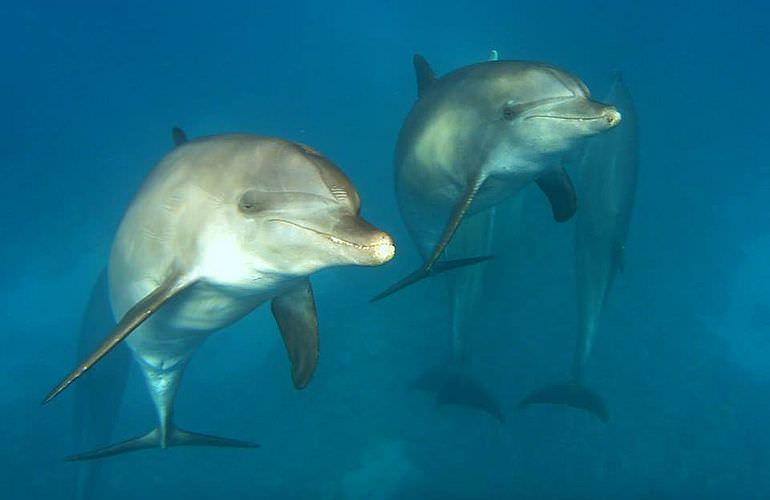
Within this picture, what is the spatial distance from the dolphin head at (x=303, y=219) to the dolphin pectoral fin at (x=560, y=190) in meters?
3.67

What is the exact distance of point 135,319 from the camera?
11.8 feet

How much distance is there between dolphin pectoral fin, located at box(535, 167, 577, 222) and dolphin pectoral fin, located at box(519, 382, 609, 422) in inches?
142

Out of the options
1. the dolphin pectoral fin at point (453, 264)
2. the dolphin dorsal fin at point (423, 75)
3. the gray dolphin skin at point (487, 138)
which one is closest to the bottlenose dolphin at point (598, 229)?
the gray dolphin skin at point (487, 138)

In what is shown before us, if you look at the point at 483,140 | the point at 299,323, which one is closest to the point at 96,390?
the point at 299,323

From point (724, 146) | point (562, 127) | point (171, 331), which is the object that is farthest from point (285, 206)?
point (724, 146)

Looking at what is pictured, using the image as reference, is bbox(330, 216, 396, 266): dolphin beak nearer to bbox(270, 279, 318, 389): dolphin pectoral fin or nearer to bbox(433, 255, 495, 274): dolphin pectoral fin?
bbox(270, 279, 318, 389): dolphin pectoral fin

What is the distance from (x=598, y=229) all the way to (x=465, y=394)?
9.85 ft

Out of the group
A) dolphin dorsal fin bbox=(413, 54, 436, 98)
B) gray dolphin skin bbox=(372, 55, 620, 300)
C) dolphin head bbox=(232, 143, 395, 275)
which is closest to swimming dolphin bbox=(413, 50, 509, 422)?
gray dolphin skin bbox=(372, 55, 620, 300)

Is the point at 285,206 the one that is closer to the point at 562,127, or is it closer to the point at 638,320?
the point at 562,127

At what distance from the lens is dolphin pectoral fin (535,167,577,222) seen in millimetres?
6438

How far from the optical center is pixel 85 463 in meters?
10.6

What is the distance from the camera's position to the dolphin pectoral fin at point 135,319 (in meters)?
3.57

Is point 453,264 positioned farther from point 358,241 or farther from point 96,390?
point 96,390

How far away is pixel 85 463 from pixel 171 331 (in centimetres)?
720
